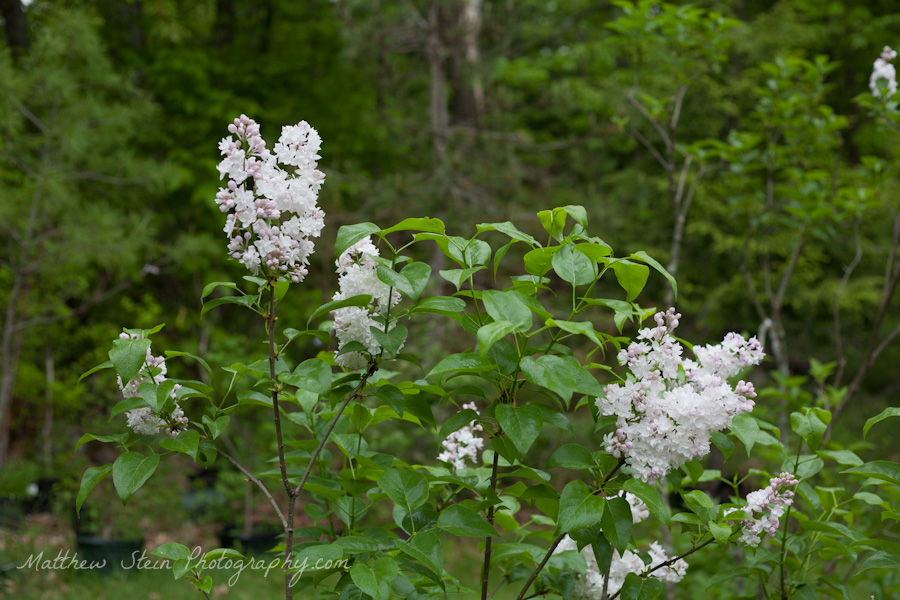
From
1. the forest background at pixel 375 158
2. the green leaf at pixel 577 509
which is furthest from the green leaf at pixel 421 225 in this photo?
the forest background at pixel 375 158

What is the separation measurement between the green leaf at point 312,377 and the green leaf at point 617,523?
19.6 inches

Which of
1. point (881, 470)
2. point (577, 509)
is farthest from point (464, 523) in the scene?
point (881, 470)

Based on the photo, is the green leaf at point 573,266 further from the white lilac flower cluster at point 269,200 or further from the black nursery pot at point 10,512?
the black nursery pot at point 10,512

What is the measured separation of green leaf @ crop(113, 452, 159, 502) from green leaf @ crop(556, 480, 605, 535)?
2.11 ft

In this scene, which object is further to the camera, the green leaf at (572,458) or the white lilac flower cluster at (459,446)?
the white lilac flower cluster at (459,446)

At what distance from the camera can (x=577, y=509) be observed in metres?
1.09

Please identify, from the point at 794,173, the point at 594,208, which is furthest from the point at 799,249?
the point at 594,208

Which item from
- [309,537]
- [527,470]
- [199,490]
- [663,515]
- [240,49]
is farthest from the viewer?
[240,49]

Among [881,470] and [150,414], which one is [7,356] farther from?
[881,470]

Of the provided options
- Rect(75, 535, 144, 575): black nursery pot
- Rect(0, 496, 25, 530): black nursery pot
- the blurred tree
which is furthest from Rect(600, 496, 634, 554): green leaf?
Rect(0, 496, 25, 530): black nursery pot

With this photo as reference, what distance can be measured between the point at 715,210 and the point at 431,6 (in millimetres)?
3891

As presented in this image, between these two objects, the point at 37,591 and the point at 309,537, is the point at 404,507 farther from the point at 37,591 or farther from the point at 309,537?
the point at 37,591

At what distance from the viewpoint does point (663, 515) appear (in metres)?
1.11

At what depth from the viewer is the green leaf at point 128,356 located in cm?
108
